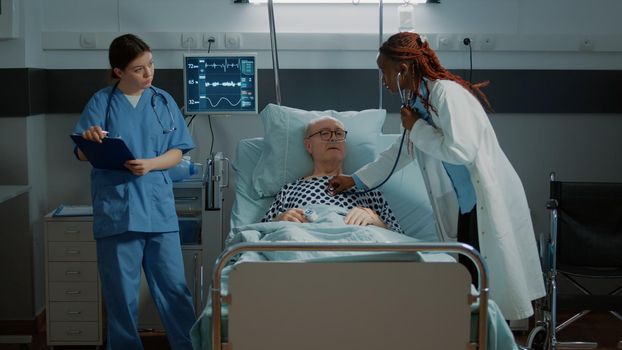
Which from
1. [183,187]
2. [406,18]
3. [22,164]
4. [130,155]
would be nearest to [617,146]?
[406,18]

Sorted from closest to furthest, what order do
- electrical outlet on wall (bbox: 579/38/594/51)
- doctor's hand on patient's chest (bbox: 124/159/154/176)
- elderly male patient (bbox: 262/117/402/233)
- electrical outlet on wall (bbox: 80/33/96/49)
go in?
doctor's hand on patient's chest (bbox: 124/159/154/176) → elderly male patient (bbox: 262/117/402/233) → electrical outlet on wall (bbox: 80/33/96/49) → electrical outlet on wall (bbox: 579/38/594/51)

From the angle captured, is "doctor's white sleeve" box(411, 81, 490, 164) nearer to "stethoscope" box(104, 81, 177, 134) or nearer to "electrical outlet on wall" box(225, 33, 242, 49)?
"stethoscope" box(104, 81, 177, 134)

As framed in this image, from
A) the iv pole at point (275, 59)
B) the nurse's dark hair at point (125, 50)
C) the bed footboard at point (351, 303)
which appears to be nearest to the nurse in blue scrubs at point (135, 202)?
the nurse's dark hair at point (125, 50)

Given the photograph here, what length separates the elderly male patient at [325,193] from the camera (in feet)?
11.7

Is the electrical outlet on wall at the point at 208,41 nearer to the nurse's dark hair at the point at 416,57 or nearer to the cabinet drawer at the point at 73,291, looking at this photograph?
the cabinet drawer at the point at 73,291

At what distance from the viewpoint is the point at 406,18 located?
4.40 meters

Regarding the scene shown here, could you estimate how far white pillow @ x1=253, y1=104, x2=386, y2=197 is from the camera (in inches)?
156

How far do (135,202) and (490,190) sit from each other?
1.32m

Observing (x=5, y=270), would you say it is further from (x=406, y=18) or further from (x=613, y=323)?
(x=613, y=323)

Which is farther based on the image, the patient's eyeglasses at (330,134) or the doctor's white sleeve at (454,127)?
the patient's eyeglasses at (330,134)

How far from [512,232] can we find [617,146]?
1.93m

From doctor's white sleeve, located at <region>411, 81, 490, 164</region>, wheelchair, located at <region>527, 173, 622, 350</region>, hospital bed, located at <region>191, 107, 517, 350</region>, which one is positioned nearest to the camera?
hospital bed, located at <region>191, 107, 517, 350</region>

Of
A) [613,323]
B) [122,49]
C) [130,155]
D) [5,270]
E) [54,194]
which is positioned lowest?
[613,323]

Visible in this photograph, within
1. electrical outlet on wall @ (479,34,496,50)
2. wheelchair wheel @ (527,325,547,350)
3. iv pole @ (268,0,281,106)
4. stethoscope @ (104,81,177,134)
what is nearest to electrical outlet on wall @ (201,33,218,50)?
iv pole @ (268,0,281,106)
